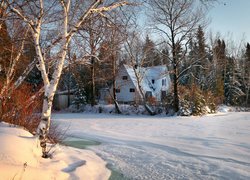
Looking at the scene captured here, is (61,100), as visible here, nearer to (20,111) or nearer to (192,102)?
(192,102)

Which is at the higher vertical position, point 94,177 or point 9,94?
point 9,94

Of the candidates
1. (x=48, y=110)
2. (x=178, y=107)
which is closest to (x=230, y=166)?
(x=48, y=110)

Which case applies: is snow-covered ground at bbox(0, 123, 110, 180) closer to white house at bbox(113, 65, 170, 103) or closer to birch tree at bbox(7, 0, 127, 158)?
birch tree at bbox(7, 0, 127, 158)

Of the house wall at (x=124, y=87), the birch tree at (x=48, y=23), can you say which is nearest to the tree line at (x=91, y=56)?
the birch tree at (x=48, y=23)

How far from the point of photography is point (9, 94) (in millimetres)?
9641

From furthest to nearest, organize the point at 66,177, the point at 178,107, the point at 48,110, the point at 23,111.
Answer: the point at 178,107 → the point at 23,111 → the point at 48,110 → the point at 66,177

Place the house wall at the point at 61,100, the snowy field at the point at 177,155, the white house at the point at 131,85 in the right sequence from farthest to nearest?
the white house at the point at 131,85 < the house wall at the point at 61,100 < the snowy field at the point at 177,155

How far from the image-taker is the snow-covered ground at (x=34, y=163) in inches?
214

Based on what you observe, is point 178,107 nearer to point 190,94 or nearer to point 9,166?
point 190,94

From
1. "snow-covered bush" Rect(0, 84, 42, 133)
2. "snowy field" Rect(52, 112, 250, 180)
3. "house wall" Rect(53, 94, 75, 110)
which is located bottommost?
"snowy field" Rect(52, 112, 250, 180)

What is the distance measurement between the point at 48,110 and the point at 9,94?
8.64ft

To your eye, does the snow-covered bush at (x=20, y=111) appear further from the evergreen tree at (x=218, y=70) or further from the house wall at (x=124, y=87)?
the evergreen tree at (x=218, y=70)

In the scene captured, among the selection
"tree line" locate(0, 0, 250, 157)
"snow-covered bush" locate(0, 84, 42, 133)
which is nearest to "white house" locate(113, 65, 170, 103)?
"tree line" locate(0, 0, 250, 157)

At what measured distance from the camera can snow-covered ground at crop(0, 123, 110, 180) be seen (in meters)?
5.43
